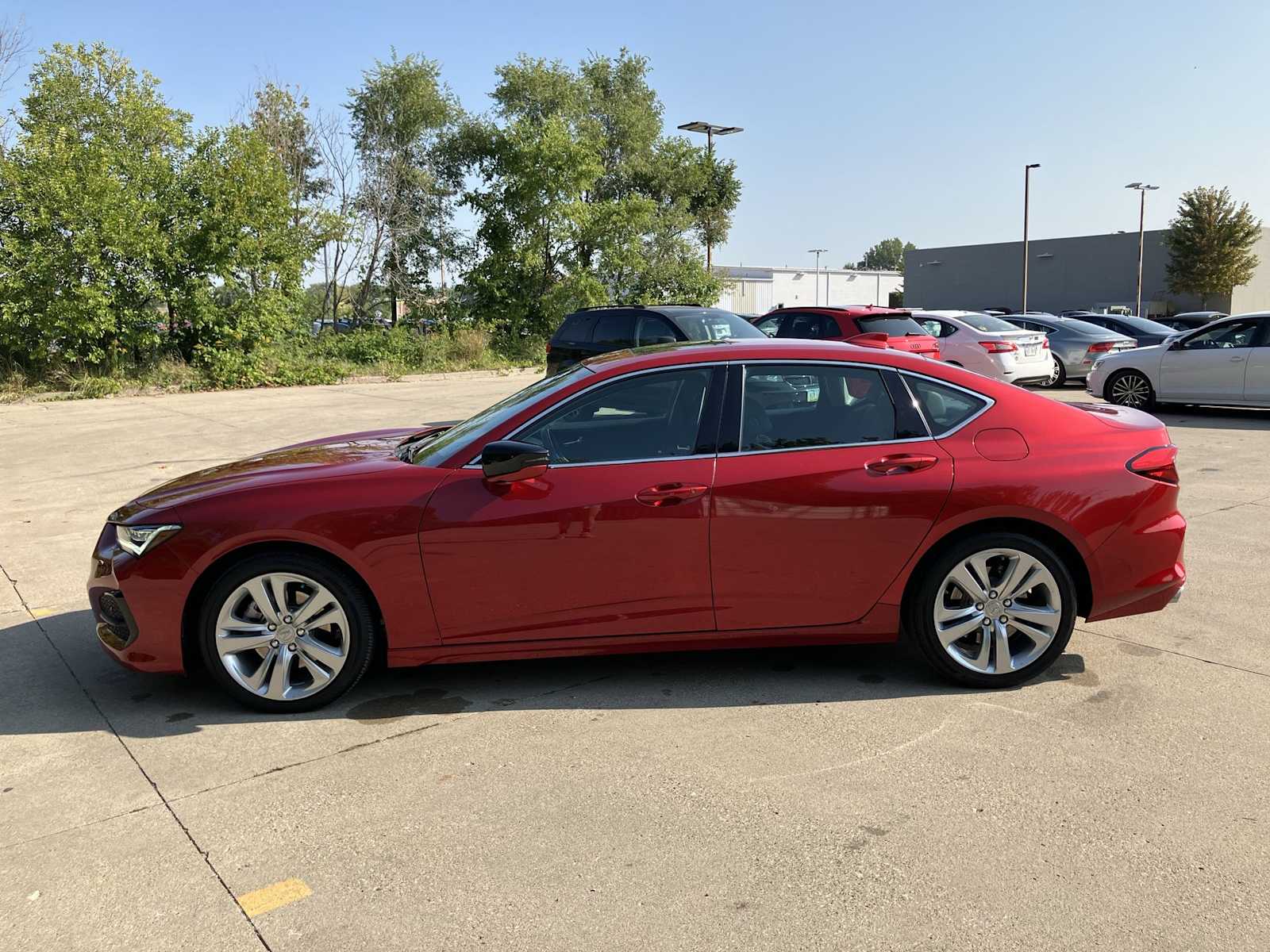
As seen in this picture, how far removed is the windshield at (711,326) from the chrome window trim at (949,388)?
26.6ft

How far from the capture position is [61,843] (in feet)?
11.0

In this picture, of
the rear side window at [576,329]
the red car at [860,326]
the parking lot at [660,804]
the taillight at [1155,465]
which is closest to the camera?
the parking lot at [660,804]

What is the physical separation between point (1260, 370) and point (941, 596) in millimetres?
12059

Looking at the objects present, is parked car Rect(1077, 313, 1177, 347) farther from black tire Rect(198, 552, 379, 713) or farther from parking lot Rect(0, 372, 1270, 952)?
black tire Rect(198, 552, 379, 713)

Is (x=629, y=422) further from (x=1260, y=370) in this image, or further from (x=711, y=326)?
(x=1260, y=370)

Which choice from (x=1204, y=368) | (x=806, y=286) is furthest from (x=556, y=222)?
(x=806, y=286)

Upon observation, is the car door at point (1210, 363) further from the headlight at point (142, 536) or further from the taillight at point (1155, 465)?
the headlight at point (142, 536)

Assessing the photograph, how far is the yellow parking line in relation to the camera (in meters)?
2.98

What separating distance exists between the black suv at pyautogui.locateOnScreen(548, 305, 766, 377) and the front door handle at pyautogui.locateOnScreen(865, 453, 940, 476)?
827 centimetres

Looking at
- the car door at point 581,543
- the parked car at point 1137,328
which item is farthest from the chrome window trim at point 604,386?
the parked car at point 1137,328

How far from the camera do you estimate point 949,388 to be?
4594 millimetres

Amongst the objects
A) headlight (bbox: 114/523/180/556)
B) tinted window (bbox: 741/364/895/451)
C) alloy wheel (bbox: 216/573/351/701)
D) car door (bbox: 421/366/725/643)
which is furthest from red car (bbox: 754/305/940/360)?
headlight (bbox: 114/523/180/556)

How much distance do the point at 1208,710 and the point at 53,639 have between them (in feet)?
18.7

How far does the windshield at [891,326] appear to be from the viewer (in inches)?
553
